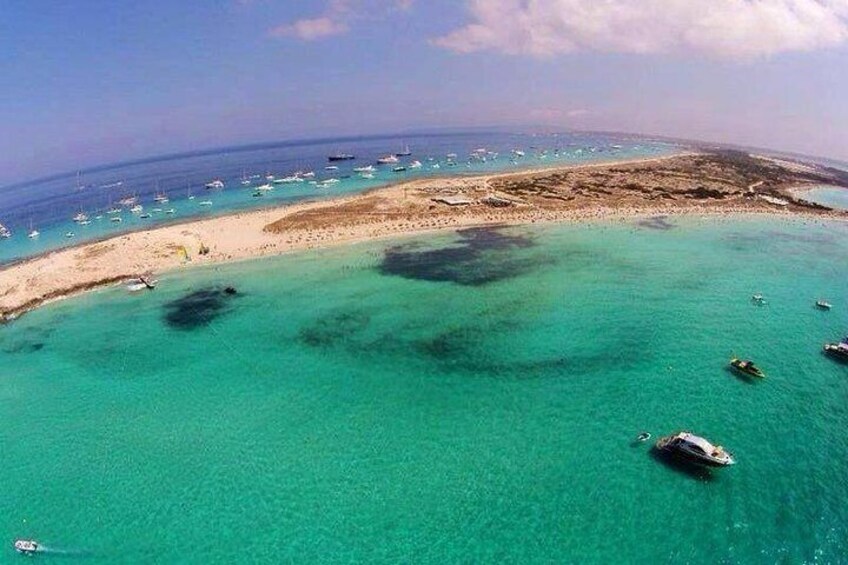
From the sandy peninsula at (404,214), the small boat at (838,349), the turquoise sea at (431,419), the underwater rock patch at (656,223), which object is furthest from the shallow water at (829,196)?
the small boat at (838,349)

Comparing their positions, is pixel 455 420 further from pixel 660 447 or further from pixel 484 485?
pixel 660 447

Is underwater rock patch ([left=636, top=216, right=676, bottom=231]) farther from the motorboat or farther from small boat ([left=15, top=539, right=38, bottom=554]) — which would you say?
small boat ([left=15, top=539, right=38, bottom=554])

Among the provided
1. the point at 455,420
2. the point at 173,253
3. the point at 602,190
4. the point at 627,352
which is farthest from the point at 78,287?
the point at 602,190

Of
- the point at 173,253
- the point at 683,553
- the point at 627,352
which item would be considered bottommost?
the point at 683,553

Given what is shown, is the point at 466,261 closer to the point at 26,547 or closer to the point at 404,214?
the point at 404,214

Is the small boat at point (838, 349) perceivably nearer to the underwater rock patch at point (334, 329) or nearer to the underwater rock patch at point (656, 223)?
the underwater rock patch at point (334, 329)

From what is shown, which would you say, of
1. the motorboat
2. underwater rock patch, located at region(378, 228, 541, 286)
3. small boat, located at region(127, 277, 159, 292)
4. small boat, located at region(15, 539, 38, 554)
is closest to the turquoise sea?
small boat, located at region(15, 539, 38, 554)
